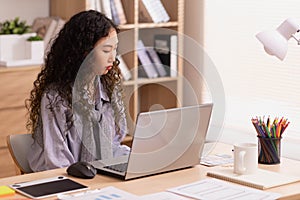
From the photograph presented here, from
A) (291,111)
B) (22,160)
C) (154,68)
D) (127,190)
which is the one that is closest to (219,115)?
(291,111)

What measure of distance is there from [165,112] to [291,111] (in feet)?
6.91

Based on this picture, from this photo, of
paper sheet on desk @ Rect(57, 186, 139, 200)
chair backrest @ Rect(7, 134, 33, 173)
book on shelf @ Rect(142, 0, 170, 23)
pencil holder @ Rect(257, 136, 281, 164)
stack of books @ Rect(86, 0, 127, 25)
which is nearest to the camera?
paper sheet on desk @ Rect(57, 186, 139, 200)

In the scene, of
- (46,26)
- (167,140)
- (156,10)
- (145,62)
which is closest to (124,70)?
(145,62)

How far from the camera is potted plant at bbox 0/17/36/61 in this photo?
427cm

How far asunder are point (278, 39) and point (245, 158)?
45 centimetres

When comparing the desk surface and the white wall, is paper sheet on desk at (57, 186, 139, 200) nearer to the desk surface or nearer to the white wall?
the desk surface

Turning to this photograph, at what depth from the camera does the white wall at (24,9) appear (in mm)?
4438

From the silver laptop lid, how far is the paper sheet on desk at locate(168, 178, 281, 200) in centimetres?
16

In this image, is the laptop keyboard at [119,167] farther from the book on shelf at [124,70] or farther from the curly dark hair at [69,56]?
the book on shelf at [124,70]

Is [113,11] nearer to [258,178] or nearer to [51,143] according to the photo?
[51,143]

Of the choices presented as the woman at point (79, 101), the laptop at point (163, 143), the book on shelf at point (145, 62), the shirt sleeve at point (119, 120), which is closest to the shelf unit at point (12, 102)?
the book on shelf at point (145, 62)

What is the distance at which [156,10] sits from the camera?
4.67 meters

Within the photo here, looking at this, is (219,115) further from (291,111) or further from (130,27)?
(130,27)

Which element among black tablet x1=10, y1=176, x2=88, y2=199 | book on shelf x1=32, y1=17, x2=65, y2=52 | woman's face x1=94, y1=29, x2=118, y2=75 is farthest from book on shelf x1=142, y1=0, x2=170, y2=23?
black tablet x1=10, y1=176, x2=88, y2=199
